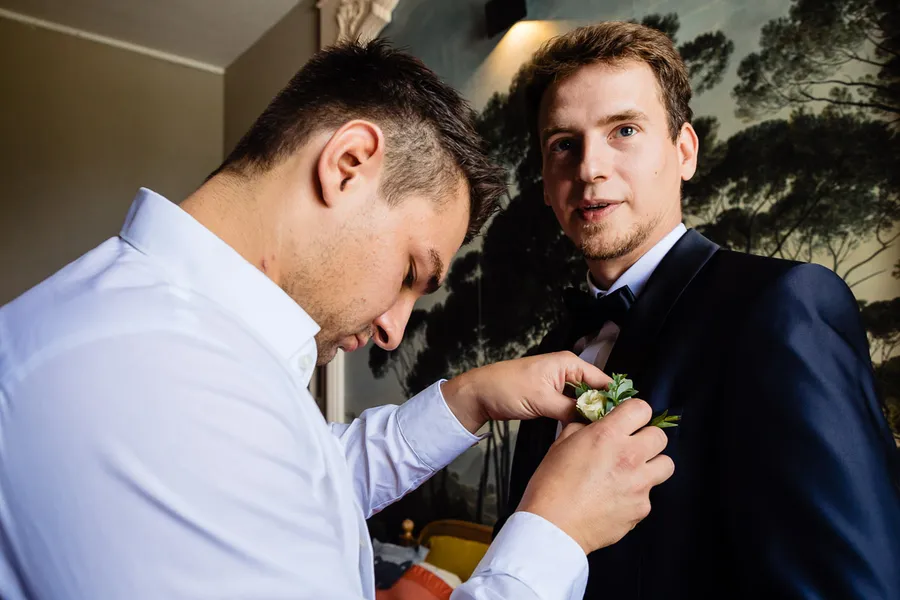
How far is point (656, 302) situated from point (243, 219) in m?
0.74

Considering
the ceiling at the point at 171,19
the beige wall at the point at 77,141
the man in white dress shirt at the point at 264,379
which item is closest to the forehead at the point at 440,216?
the man in white dress shirt at the point at 264,379

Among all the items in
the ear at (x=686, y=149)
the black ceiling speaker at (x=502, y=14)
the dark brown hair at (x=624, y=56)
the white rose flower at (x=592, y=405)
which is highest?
the black ceiling speaker at (x=502, y=14)

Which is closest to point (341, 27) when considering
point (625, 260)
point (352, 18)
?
point (352, 18)

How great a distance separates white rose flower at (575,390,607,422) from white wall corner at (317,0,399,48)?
2.71 m

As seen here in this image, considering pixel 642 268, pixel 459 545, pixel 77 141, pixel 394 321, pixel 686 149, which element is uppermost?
pixel 77 141

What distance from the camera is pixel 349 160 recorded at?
3.14 feet

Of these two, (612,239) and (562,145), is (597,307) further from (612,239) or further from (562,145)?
(562,145)

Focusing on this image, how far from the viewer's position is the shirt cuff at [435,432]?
4.70 feet

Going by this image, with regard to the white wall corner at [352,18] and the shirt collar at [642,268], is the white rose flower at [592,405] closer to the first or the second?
the shirt collar at [642,268]

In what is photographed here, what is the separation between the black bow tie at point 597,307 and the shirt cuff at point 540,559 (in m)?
0.55

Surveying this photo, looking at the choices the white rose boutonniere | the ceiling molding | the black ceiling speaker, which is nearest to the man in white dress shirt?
the white rose boutonniere

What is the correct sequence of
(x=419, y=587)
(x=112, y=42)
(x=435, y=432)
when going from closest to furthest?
(x=435, y=432), (x=419, y=587), (x=112, y=42)

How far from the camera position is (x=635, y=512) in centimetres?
89

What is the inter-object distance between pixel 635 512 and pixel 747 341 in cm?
33
